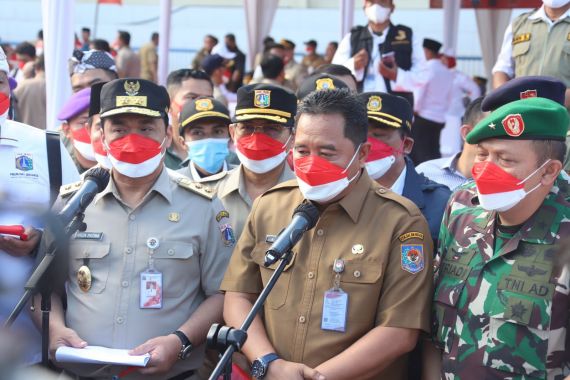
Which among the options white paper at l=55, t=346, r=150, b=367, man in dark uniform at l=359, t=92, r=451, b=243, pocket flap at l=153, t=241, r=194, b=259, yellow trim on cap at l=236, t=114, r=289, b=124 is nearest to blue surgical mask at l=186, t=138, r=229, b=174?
yellow trim on cap at l=236, t=114, r=289, b=124

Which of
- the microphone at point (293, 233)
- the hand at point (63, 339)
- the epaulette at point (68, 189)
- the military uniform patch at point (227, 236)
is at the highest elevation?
the microphone at point (293, 233)

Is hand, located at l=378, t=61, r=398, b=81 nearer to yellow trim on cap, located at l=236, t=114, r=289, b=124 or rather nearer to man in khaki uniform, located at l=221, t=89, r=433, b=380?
yellow trim on cap, located at l=236, t=114, r=289, b=124

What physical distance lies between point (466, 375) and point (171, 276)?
1.36 meters

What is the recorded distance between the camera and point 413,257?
3.67 m

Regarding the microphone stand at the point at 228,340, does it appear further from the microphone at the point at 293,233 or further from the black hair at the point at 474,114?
the black hair at the point at 474,114

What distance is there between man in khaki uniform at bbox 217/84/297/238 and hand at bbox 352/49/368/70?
3350mm

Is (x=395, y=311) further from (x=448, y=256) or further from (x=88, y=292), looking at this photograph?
(x=88, y=292)

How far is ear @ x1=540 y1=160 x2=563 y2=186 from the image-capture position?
11.3 ft

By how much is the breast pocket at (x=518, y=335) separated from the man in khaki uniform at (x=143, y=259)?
129 cm

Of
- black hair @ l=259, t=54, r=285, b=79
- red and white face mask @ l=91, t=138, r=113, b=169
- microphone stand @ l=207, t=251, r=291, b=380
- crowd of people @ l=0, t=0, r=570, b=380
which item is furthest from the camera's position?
black hair @ l=259, t=54, r=285, b=79

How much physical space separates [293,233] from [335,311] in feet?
1.90

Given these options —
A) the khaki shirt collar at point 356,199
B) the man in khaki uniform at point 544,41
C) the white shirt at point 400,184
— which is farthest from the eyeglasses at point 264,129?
the man in khaki uniform at point 544,41

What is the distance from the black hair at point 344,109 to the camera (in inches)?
150

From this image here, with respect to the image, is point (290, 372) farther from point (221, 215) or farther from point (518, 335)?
point (221, 215)
